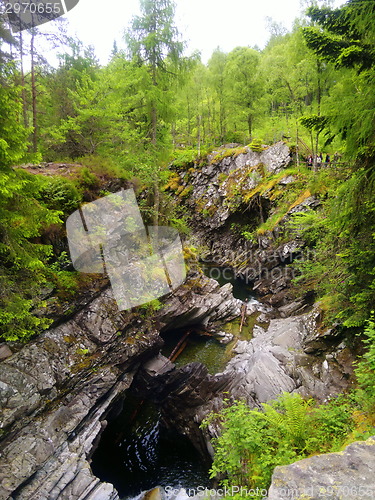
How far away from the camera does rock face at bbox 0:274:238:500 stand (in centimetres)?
676

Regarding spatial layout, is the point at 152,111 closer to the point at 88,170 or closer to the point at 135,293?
the point at 88,170

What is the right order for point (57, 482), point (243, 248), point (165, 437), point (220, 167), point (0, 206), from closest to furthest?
point (0, 206) < point (57, 482) < point (165, 437) < point (243, 248) < point (220, 167)

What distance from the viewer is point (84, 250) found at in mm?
10750

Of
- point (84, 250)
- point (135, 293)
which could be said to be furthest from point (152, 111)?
point (135, 293)

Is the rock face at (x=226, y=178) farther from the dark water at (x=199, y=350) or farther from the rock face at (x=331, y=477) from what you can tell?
the rock face at (x=331, y=477)

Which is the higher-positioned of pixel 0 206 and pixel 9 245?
pixel 0 206

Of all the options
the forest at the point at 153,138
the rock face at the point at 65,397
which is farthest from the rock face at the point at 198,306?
the forest at the point at 153,138

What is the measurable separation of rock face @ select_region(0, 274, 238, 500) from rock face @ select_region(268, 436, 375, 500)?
680 cm

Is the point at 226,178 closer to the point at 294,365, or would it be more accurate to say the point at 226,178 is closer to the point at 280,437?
the point at 294,365

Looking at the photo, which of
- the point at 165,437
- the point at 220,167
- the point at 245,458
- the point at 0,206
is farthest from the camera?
the point at 220,167

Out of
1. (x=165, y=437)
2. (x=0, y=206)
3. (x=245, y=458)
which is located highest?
(x=0, y=206)

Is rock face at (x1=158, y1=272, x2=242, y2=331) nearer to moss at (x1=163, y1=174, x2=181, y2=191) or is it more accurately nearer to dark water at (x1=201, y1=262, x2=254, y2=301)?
dark water at (x1=201, y1=262, x2=254, y2=301)

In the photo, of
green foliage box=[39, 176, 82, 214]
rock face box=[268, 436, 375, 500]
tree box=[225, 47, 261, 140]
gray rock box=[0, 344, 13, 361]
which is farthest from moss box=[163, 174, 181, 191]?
rock face box=[268, 436, 375, 500]

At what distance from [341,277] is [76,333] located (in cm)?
950
